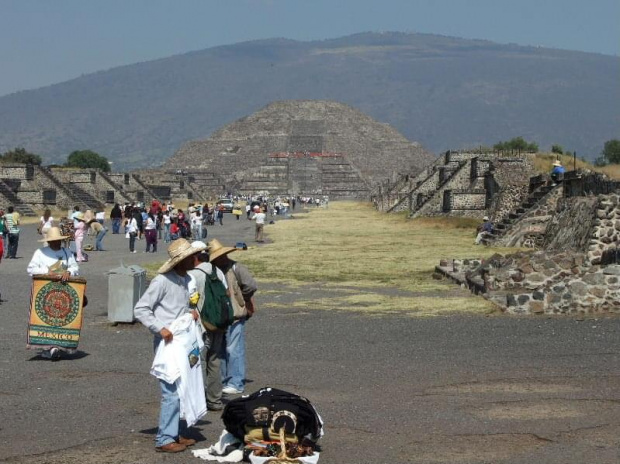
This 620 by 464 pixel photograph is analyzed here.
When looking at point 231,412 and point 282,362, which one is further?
point 282,362

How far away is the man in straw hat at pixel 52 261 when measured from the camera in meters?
15.1

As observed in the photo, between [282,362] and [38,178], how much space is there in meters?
66.2

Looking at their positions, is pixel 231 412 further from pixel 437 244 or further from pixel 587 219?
pixel 437 244

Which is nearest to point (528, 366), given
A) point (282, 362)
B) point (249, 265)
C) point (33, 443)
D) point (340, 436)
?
point (282, 362)

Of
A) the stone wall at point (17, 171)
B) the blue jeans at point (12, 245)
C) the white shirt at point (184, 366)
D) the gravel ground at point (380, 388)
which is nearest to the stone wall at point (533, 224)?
the blue jeans at point (12, 245)

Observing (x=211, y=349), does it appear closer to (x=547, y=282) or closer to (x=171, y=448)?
(x=171, y=448)

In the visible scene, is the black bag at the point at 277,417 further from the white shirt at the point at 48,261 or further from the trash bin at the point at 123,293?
→ the trash bin at the point at 123,293

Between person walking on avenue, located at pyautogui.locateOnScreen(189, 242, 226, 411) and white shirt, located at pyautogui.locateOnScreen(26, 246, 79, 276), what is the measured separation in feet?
10.7

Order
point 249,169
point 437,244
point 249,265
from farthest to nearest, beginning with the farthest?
point 249,169, point 437,244, point 249,265

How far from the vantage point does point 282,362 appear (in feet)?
48.3

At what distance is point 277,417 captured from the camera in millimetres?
9773

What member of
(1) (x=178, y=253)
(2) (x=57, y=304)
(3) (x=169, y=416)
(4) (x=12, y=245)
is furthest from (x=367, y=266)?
(3) (x=169, y=416)

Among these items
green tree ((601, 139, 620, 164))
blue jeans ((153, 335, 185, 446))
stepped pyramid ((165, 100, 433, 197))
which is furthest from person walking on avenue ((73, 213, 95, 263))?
stepped pyramid ((165, 100, 433, 197))

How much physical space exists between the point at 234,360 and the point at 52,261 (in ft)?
12.1
